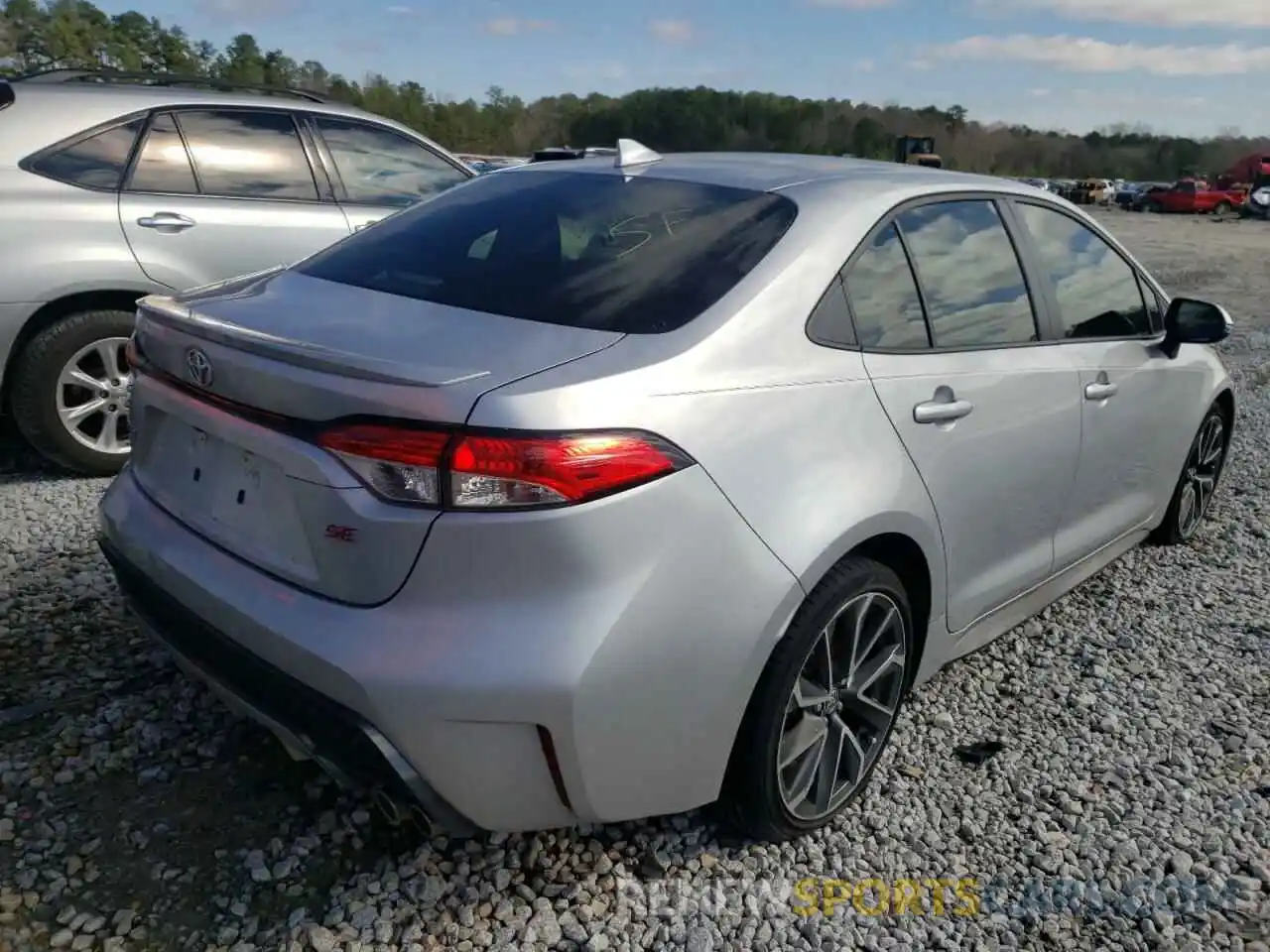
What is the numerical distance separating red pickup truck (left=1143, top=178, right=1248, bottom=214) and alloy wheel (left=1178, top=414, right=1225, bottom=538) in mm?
46887

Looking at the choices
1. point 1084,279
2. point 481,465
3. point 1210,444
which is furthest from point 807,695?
point 1210,444

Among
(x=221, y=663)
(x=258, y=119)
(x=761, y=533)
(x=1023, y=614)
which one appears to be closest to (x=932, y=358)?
(x=761, y=533)

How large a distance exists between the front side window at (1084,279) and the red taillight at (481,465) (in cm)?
207

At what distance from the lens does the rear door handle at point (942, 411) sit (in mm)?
2537

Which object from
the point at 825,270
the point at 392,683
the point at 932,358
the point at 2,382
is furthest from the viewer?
the point at 2,382

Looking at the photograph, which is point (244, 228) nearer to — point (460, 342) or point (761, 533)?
point (460, 342)

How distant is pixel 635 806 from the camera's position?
210 cm

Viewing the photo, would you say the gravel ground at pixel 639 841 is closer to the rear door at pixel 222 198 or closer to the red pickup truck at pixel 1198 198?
the rear door at pixel 222 198

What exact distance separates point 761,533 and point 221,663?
1159 millimetres

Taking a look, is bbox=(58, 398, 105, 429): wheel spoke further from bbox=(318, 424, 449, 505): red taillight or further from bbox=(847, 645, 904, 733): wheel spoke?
bbox=(847, 645, 904, 733): wheel spoke

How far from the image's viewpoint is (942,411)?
8.56ft

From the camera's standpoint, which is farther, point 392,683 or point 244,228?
point 244,228

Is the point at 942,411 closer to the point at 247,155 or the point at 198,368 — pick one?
the point at 198,368

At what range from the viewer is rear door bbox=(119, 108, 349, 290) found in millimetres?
4793
